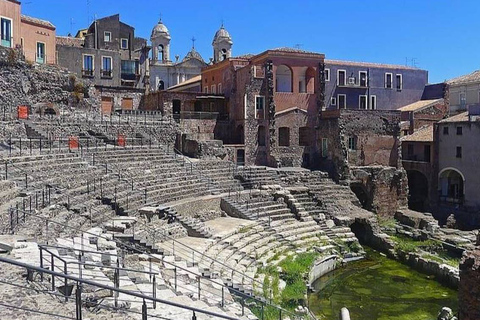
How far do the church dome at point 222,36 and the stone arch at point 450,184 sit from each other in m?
Result: 30.8

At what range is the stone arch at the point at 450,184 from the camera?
33.1 meters

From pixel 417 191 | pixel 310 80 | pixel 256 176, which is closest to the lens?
pixel 256 176

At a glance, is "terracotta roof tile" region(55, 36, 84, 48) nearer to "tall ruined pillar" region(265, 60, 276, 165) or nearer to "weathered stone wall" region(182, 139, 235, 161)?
"weathered stone wall" region(182, 139, 235, 161)

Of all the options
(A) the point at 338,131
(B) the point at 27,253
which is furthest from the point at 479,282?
(A) the point at 338,131

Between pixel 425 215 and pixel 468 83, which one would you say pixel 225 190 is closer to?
pixel 425 215

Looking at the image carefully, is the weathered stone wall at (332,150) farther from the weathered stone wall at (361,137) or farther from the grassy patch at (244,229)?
the grassy patch at (244,229)

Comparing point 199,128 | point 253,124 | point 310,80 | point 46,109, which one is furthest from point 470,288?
point 46,109

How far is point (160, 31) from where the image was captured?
5572cm

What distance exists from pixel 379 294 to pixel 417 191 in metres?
18.8

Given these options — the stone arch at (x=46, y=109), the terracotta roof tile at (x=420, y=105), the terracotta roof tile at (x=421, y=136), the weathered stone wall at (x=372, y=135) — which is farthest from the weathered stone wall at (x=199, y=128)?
the terracotta roof tile at (x=420, y=105)

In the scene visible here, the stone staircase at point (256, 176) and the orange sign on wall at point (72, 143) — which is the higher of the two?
the orange sign on wall at point (72, 143)

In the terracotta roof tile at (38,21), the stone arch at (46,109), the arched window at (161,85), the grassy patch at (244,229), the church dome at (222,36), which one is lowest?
the grassy patch at (244,229)

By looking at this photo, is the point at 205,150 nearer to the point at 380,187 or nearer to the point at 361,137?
the point at 361,137

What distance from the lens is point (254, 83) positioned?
110 feet
